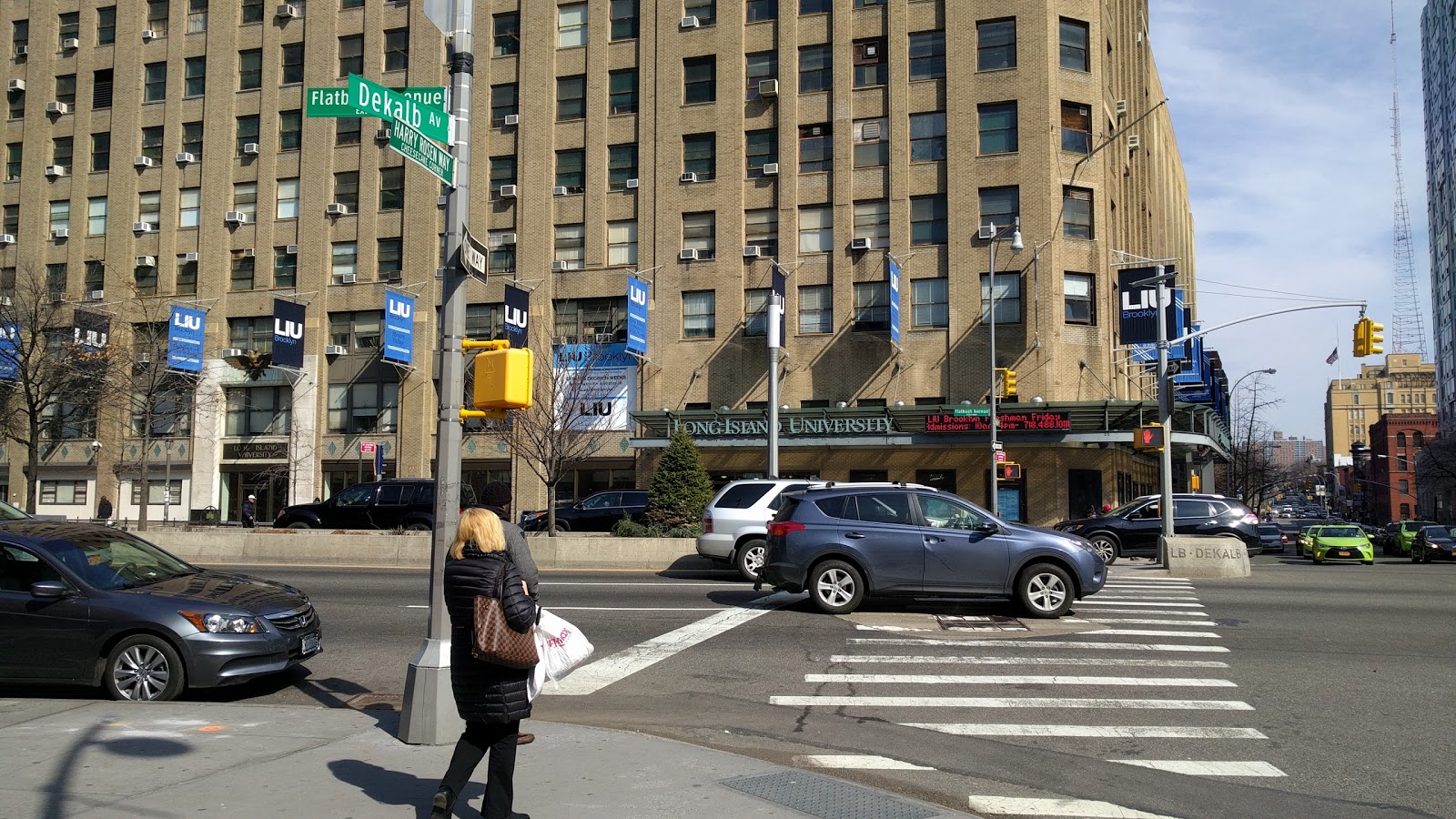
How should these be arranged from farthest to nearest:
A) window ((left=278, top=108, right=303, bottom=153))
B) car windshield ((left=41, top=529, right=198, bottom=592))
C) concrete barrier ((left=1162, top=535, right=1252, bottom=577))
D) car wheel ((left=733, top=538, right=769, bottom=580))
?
window ((left=278, top=108, right=303, bottom=153)) → concrete barrier ((left=1162, top=535, right=1252, bottom=577)) → car wheel ((left=733, top=538, right=769, bottom=580)) → car windshield ((left=41, top=529, right=198, bottom=592))

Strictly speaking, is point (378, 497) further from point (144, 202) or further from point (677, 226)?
point (144, 202)

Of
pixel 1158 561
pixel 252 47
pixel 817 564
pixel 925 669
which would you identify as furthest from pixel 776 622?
pixel 252 47

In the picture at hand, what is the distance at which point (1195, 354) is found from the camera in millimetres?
42062

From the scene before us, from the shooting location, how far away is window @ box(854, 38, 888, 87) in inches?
1517

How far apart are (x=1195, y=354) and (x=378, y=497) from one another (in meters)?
32.3

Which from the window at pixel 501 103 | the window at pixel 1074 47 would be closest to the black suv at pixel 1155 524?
the window at pixel 1074 47

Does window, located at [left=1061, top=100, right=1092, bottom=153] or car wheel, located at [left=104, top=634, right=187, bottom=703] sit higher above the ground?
window, located at [left=1061, top=100, right=1092, bottom=153]

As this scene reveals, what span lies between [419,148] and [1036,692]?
22.7 ft

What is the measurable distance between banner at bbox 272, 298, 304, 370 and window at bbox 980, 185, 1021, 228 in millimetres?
27092

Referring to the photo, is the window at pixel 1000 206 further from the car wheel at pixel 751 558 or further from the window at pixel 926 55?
the car wheel at pixel 751 558

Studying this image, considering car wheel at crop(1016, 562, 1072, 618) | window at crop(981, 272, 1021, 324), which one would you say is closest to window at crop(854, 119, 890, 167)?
window at crop(981, 272, 1021, 324)

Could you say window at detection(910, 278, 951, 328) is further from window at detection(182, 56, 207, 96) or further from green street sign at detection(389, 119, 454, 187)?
window at detection(182, 56, 207, 96)

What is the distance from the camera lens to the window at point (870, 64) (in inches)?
1517

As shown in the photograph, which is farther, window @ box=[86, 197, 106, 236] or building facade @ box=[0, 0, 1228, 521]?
window @ box=[86, 197, 106, 236]
